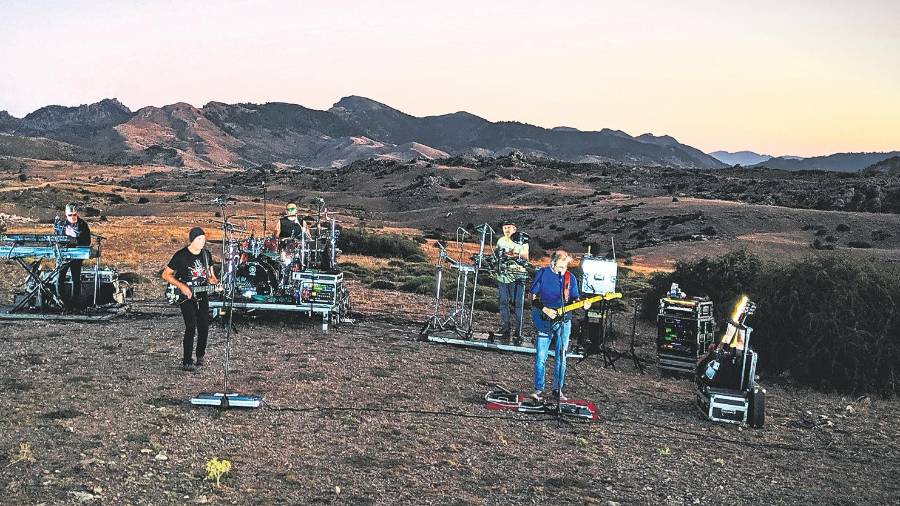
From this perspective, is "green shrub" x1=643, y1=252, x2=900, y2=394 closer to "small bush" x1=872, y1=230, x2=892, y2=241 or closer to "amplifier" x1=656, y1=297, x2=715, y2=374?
"amplifier" x1=656, y1=297, x2=715, y2=374

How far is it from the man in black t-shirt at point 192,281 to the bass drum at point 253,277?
12.3 ft

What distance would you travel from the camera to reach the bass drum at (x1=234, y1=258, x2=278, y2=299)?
1428 centimetres

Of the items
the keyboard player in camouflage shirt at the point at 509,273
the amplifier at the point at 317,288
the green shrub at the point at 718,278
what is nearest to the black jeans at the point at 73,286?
the amplifier at the point at 317,288

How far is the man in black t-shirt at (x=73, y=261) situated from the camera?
526 inches

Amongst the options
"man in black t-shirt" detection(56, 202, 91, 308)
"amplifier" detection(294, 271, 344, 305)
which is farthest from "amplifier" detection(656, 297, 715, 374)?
"man in black t-shirt" detection(56, 202, 91, 308)

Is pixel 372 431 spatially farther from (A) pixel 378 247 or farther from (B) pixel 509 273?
(A) pixel 378 247

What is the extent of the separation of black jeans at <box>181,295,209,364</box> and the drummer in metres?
4.09

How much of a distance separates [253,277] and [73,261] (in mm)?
3188

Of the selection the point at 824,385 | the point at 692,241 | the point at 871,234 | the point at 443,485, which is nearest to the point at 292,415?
the point at 443,485

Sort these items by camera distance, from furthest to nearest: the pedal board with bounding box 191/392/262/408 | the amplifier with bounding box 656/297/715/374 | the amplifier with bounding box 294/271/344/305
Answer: the amplifier with bounding box 294/271/344/305
the amplifier with bounding box 656/297/715/374
the pedal board with bounding box 191/392/262/408

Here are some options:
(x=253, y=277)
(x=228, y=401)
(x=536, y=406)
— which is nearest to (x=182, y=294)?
(x=228, y=401)

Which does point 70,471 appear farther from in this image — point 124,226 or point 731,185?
point 731,185

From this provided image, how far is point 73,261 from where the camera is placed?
13.7 meters

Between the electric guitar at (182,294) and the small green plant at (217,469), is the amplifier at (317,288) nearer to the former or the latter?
the electric guitar at (182,294)
